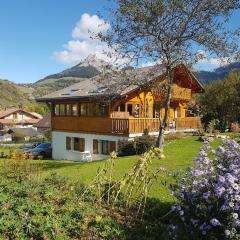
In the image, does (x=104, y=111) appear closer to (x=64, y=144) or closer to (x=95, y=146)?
(x=95, y=146)

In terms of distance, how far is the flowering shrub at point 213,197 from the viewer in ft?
23.0

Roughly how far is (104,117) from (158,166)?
577 inches

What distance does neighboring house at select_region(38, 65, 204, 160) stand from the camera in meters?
30.1

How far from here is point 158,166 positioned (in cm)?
1766

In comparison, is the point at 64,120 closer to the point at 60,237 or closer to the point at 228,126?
the point at 228,126

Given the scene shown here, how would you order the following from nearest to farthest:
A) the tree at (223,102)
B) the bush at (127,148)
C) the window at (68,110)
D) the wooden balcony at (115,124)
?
1. the bush at (127,148)
2. the wooden balcony at (115,124)
3. the window at (68,110)
4. the tree at (223,102)

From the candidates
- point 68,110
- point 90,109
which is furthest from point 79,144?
point 68,110

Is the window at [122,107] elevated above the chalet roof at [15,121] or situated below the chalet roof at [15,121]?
above

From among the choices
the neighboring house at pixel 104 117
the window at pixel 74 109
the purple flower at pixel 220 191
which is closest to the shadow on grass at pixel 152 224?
the purple flower at pixel 220 191

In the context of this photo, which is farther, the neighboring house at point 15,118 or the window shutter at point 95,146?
the neighboring house at point 15,118

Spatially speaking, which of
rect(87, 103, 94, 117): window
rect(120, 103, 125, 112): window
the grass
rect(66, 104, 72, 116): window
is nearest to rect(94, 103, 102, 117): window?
rect(87, 103, 94, 117): window

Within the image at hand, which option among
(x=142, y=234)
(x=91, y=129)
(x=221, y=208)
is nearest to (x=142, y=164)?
(x=142, y=234)

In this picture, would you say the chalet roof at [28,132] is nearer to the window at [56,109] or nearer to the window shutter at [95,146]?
the window at [56,109]

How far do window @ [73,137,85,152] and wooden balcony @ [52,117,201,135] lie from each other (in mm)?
881
